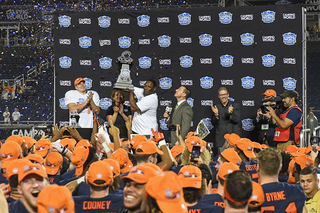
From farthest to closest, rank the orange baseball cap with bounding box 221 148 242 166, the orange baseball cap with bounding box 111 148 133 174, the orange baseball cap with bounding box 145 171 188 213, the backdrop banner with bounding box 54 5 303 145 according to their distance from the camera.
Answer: the backdrop banner with bounding box 54 5 303 145, the orange baseball cap with bounding box 111 148 133 174, the orange baseball cap with bounding box 221 148 242 166, the orange baseball cap with bounding box 145 171 188 213

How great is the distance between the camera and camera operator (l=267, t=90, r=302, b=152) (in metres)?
8.46

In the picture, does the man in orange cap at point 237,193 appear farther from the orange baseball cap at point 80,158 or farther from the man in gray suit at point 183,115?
the man in gray suit at point 183,115

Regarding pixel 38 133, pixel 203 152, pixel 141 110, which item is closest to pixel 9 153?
pixel 203 152

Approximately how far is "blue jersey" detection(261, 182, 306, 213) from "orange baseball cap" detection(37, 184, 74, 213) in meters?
1.99

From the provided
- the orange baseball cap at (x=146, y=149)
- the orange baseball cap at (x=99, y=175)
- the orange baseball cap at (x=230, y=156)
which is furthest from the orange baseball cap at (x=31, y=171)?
the orange baseball cap at (x=230, y=156)

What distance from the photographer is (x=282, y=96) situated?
344 inches

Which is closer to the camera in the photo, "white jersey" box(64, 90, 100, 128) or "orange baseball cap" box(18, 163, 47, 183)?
"orange baseball cap" box(18, 163, 47, 183)

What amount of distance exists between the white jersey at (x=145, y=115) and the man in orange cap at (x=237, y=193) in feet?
19.4

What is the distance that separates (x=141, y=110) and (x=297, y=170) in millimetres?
4402

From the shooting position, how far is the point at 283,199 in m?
3.75

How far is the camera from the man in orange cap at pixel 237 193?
2.88 m

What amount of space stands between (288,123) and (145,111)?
2.98m

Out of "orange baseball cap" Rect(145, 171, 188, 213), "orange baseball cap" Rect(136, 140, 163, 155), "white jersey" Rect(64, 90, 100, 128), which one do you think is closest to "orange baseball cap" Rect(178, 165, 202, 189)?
"orange baseball cap" Rect(145, 171, 188, 213)

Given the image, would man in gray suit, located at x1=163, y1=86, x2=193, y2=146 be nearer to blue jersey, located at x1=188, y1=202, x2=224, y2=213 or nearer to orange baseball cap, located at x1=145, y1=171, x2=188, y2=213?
blue jersey, located at x1=188, y1=202, x2=224, y2=213
